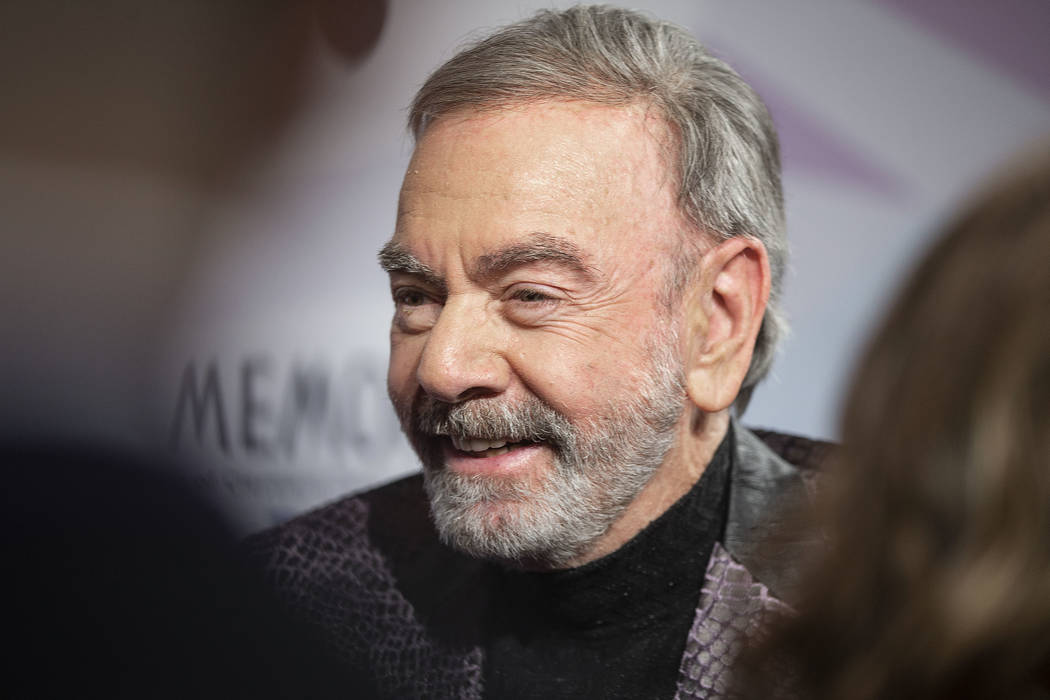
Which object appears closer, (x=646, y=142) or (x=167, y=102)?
(x=646, y=142)

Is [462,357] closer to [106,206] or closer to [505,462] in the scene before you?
[505,462]

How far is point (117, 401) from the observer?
228 centimetres

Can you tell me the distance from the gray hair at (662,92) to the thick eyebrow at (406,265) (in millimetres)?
208

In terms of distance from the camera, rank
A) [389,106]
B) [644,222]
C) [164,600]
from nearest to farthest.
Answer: [164,600] → [644,222] → [389,106]

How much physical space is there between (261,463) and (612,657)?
1105 millimetres

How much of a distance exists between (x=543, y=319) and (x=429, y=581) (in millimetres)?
541

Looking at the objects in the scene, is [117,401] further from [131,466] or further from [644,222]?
[644,222]

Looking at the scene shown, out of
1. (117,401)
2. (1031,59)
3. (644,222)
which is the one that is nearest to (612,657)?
(644,222)

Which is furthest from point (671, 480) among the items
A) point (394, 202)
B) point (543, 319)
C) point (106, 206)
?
point (106, 206)

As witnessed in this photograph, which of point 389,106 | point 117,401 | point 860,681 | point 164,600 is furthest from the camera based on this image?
point 389,106

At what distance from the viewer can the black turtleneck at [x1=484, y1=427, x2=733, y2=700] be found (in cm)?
157

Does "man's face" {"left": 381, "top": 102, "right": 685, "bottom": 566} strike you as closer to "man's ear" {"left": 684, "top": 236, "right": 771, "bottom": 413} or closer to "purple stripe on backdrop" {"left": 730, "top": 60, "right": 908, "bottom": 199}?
"man's ear" {"left": 684, "top": 236, "right": 771, "bottom": 413}

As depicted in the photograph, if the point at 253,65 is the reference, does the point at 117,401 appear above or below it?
below

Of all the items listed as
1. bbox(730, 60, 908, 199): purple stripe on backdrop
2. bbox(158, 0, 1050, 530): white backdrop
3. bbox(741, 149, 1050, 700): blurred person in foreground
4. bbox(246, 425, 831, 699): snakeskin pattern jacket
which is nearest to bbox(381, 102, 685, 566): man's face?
bbox(246, 425, 831, 699): snakeskin pattern jacket
